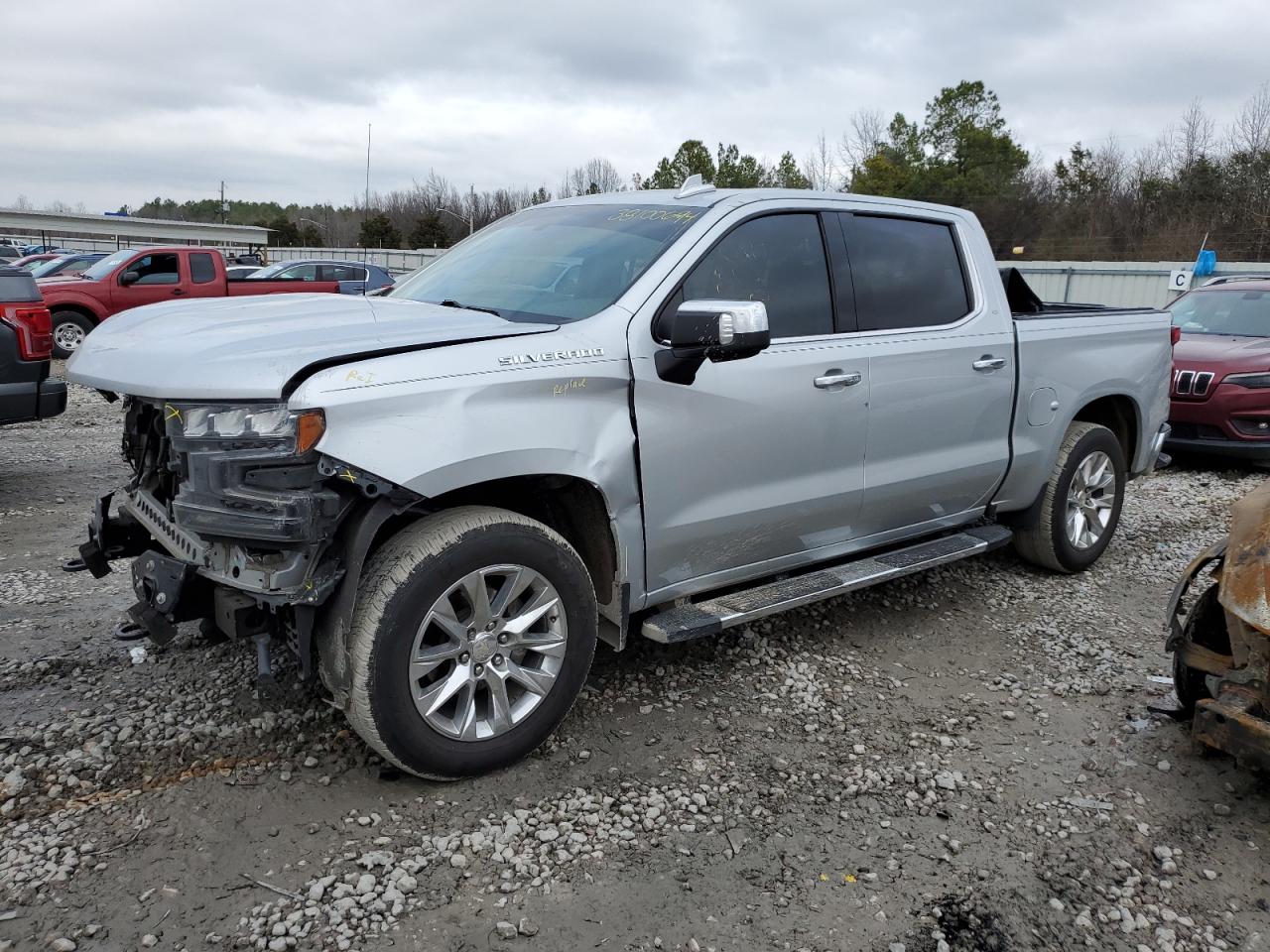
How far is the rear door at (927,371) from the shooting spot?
169 inches

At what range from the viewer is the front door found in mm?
3543

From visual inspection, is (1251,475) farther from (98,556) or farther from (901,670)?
(98,556)

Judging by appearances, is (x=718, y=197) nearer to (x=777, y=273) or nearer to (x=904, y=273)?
(x=777, y=273)

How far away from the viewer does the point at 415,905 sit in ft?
8.82

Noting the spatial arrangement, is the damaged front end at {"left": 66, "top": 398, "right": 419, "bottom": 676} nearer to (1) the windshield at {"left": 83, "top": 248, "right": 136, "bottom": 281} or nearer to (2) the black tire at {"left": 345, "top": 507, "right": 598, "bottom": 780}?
(2) the black tire at {"left": 345, "top": 507, "right": 598, "bottom": 780}

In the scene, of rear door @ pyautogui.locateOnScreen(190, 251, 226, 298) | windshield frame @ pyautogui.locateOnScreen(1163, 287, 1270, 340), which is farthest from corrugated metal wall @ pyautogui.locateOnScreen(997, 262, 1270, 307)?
rear door @ pyautogui.locateOnScreen(190, 251, 226, 298)

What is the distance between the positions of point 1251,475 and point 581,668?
794 centimetres

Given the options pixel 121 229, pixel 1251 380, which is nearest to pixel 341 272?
pixel 1251 380

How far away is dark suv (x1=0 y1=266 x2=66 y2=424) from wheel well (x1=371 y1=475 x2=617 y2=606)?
4.66 m

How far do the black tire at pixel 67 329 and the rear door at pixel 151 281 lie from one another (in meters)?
0.59

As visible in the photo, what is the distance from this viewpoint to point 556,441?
3.22 meters

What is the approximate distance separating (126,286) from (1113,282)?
19349mm

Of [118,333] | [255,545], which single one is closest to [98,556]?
[118,333]

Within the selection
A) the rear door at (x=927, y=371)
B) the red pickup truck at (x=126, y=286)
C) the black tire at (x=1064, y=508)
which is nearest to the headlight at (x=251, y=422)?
the rear door at (x=927, y=371)
